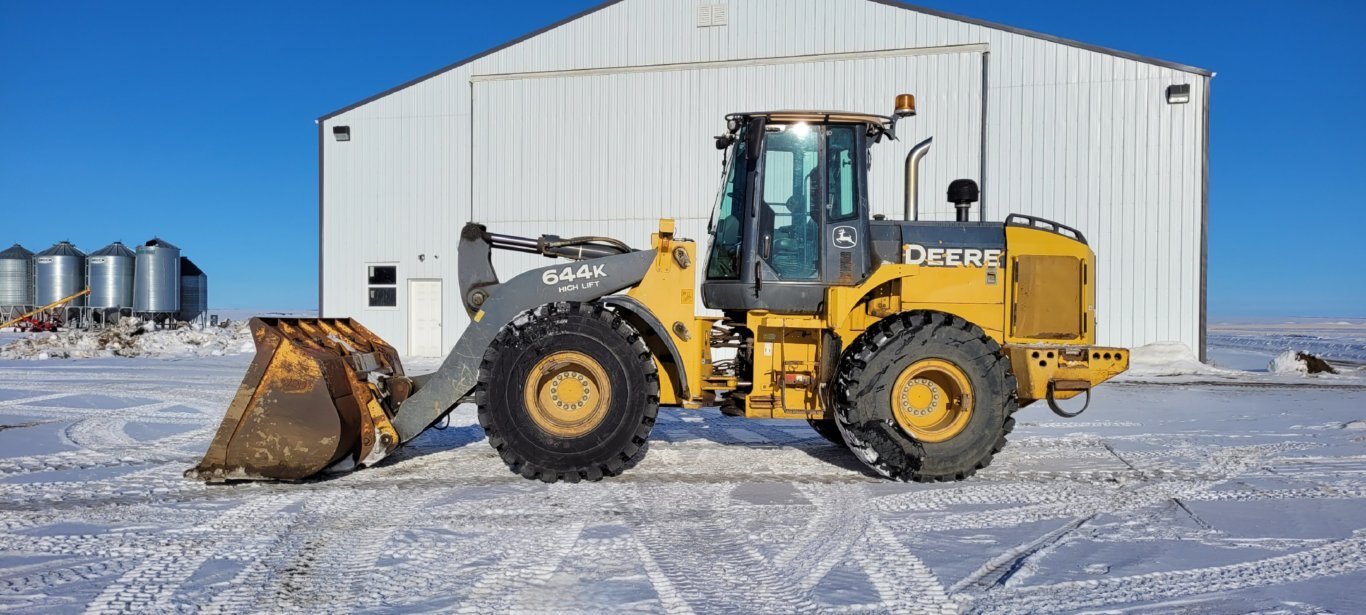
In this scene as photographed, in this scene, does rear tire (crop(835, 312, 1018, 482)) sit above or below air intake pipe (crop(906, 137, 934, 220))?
below

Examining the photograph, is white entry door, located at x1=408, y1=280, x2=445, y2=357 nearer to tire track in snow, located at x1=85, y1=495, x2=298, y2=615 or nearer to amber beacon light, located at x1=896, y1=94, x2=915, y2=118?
tire track in snow, located at x1=85, y1=495, x2=298, y2=615

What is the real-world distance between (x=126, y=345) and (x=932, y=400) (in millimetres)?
20894

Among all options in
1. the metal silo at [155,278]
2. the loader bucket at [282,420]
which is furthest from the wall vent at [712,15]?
the metal silo at [155,278]

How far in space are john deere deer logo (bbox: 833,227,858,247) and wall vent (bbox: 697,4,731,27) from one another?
11796 millimetres

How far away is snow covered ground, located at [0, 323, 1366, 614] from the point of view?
10.6 feet

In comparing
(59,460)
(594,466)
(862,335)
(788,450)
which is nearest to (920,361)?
(862,335)

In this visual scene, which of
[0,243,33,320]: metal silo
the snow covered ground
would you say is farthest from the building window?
[0,243,33,320]: metal silo

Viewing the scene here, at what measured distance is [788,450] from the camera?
6.62 meters

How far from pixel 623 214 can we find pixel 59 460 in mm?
11698

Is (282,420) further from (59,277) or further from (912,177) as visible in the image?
(59,277)

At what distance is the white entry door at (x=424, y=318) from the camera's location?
58.1ft

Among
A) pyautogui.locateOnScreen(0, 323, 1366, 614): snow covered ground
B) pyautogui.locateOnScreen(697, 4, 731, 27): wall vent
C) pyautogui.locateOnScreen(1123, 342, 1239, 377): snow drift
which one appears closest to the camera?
pyautogui.locateOnScreen(0, 323, 1366, 614): snow covered ground

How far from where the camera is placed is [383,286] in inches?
709

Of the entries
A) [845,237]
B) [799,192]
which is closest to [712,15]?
[799,192]
